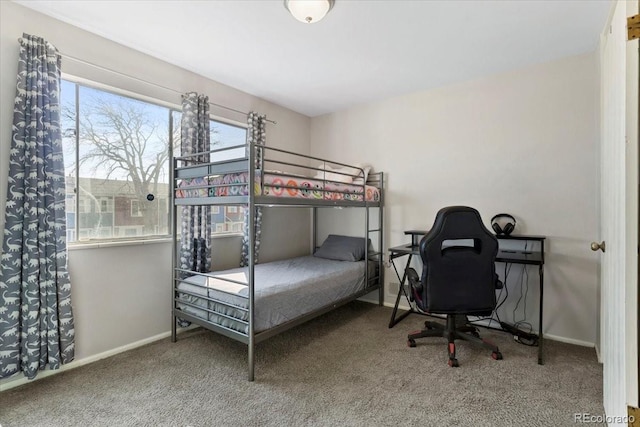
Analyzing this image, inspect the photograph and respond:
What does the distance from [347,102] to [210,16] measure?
2.02 m

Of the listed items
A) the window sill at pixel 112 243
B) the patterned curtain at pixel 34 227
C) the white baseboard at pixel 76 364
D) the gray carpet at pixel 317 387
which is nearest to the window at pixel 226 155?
the window sill at pixel 112 243

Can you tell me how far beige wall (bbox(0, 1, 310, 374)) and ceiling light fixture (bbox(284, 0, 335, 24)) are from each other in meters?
1.46

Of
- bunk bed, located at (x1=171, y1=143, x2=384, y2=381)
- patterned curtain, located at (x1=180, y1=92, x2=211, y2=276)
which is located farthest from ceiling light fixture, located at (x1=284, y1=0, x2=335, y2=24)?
patterned curtain, located at (x1=180, y1=92, x2=211, y2=276)

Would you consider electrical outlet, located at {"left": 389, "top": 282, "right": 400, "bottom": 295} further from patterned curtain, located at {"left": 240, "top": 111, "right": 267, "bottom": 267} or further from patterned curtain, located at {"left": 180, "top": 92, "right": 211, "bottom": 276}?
patterned curtain, located at {"left": 180, "top": 92, "right": 211, "bottom": 276}

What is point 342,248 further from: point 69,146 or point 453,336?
point 69,146

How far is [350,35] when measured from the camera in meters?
2.34

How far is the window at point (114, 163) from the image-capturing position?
7.61ft

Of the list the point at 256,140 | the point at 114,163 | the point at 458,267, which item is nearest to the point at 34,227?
the point at 114,163

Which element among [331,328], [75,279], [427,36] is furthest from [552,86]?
[75,279]

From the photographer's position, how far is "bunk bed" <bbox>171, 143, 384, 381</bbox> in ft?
7.13

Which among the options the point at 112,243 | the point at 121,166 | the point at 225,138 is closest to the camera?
the point at 112,243

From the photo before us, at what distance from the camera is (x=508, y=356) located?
245 centimetres

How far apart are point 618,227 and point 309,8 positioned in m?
2.01

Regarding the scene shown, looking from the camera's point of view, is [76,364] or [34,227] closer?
[34,227]
